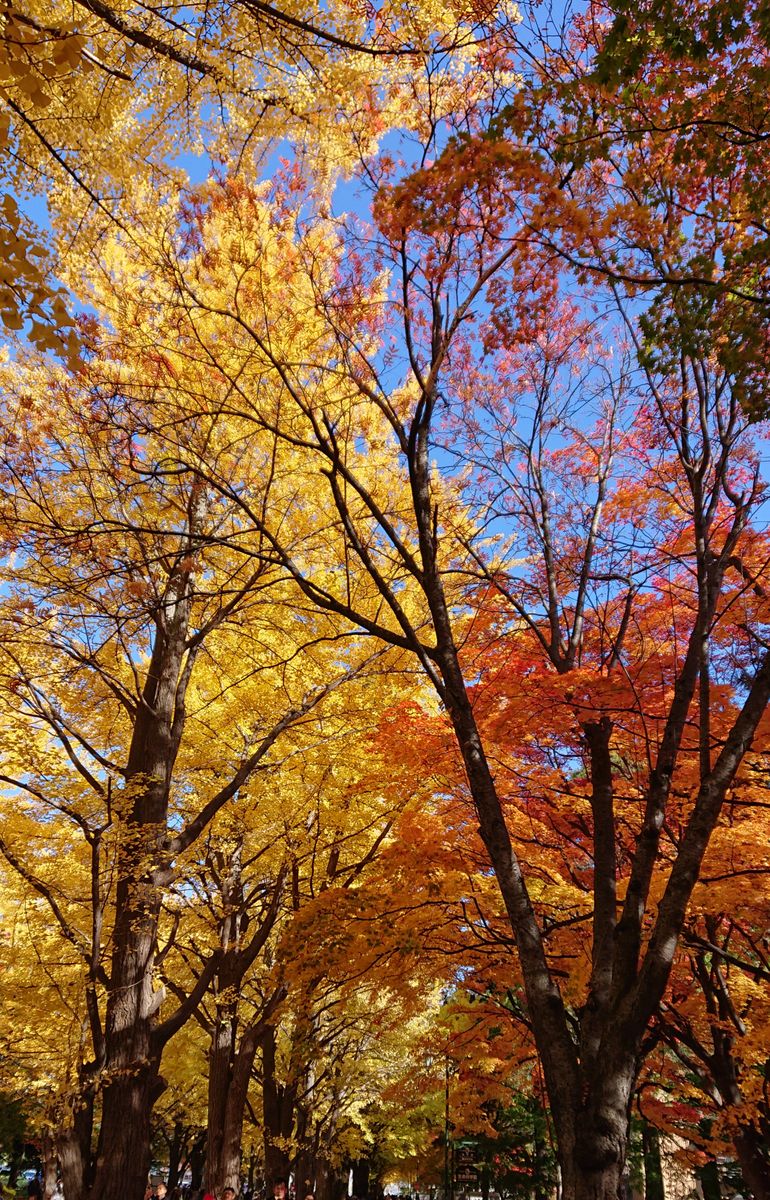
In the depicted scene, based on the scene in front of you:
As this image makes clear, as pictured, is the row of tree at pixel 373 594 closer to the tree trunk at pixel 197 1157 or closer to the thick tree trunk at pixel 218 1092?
the thick tree trunk at pixel 218 1092

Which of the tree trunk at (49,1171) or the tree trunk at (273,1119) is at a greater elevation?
the tree trunk at (273,1119)

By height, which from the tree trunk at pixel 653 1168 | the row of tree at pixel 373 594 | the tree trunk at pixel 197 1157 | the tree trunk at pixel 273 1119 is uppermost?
the row of tree at pixel 373 594

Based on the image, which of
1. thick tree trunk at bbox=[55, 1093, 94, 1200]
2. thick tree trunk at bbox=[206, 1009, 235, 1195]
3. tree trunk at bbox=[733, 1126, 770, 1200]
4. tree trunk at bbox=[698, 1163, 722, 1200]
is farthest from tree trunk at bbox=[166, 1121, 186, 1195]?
tree trunk at bbox=[733, 1126, 770, 1200]

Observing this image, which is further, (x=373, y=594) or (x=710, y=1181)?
(x=710, y=1181)

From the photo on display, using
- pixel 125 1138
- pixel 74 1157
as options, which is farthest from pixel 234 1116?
pixel 125 1138

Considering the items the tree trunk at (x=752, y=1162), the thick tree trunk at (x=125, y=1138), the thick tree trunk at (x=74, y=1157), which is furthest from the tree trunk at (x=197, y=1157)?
the thick tree trunk at (x=125, y=1138)

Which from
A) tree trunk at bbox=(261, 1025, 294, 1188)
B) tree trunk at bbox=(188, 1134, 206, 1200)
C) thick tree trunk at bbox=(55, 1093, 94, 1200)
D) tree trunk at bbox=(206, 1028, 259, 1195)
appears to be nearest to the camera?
thick tree trunk at bbox=(55, 1093, 94, 1200)

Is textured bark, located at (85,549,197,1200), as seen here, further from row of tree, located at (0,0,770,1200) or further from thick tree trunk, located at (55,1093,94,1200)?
thick tree trunk, located at (55,1093,94,1200)

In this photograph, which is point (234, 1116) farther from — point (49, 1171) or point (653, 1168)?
point (653, 1168)

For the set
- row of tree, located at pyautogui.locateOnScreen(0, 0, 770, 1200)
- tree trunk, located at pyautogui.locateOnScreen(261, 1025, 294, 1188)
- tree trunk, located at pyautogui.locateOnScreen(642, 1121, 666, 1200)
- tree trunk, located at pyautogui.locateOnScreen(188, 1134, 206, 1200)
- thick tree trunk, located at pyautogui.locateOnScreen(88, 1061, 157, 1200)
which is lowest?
tree trunk, located at pyautogui.locateOnScreen(188, 1134, 206, 1200)

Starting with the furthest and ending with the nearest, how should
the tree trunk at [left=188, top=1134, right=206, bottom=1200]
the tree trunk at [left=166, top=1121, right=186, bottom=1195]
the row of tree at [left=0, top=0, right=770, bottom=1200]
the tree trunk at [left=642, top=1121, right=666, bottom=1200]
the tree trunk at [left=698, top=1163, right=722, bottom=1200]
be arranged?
the tree trunk at [left=188, top=1134, right=206, bottom=1200] → the tree trunk at [left=166, top=1121, right=186, bottom=1195] → the tree trunk at [left=642, top=1121, right=666, bottom=1200] → the tree trunk at [left=698, top=1163, right=722, bottom=1200] → the row of tree at [left=0, top=0, right=770, bottom=1200]

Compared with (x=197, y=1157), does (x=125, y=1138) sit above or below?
above

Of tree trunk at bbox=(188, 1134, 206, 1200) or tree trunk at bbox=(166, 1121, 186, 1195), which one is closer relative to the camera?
tree trunk at bbox=(166, 1121, 186, 1195)

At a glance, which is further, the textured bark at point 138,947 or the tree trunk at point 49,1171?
the tree trunk at point 49,1171
